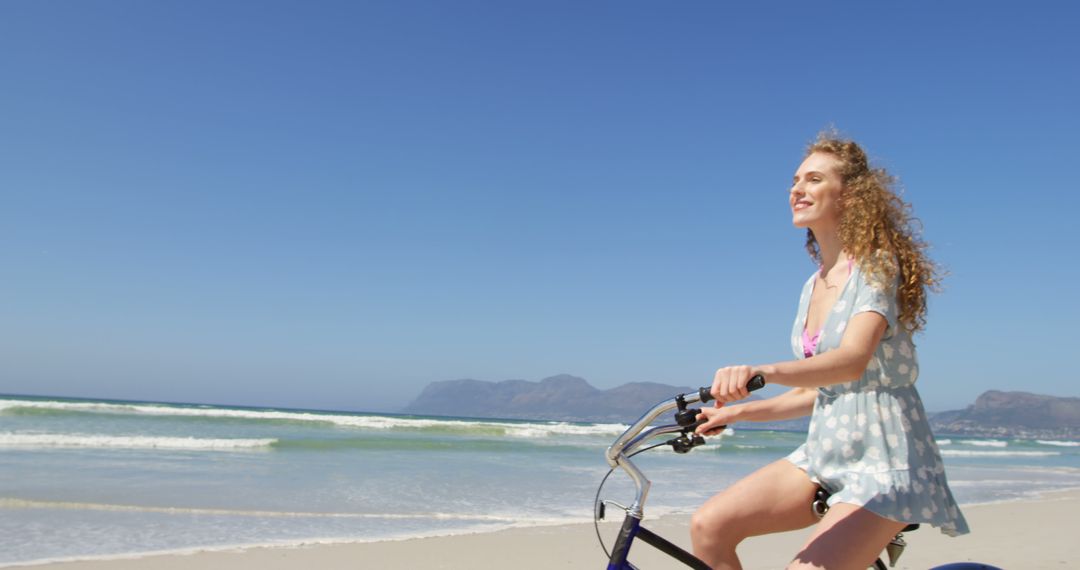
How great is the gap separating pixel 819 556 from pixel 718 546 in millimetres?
296

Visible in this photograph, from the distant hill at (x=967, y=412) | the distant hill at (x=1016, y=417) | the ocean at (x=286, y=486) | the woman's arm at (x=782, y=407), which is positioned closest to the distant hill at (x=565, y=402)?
the distant hill at (x=967, y=412)

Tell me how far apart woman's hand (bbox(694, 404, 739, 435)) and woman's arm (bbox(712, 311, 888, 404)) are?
8.3 inches

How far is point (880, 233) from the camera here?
1982 millimetres

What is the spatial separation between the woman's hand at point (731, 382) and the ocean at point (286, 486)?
502 centimetres

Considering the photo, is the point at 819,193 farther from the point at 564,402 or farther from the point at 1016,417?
the point at 564,402

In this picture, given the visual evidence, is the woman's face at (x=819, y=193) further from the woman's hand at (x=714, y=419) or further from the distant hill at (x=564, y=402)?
the distant hill at (x=564, y=402)

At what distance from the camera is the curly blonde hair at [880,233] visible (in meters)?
1.91

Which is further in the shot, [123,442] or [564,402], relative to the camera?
[564,402]

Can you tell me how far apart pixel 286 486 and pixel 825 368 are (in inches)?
341

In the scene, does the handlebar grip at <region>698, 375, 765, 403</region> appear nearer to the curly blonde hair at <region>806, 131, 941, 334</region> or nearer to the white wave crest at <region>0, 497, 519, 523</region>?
the curly blonde hair at <region>806, 131, 941, 334</region>

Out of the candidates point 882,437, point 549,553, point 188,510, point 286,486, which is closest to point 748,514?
point 882,437

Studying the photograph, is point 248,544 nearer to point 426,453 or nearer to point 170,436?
point 426,453

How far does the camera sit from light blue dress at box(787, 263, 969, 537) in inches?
71.4

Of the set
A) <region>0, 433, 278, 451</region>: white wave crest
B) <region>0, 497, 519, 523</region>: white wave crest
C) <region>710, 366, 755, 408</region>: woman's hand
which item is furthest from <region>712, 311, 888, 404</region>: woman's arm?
<region>0, 433, 278, 451</region>: white wave crest
